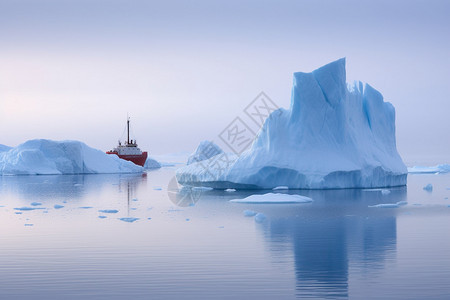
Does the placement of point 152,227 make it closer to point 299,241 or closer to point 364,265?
point 299,241

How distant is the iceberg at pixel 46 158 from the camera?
3866 centimetres

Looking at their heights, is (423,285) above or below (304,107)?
below

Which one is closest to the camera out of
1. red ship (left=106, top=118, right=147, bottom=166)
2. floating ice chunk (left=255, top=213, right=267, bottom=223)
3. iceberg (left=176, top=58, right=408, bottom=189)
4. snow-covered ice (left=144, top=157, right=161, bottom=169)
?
floating ice chunk (left=255, top=213, right=267, bottom=223)

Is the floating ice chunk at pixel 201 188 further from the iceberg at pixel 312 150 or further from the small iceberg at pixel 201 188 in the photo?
the iceberg at pixel 312 150

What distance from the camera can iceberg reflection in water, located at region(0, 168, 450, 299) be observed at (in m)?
6.95

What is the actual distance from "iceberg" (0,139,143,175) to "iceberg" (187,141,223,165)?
724 cm

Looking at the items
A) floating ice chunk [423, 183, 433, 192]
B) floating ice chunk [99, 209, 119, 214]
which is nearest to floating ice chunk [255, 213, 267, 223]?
floating ice chunk [99, 209, 119, 214]

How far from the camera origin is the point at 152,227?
1252 cm

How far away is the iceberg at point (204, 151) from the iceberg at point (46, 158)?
7239 mm

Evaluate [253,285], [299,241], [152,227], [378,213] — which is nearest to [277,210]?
[378,213]

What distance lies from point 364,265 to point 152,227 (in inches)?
213

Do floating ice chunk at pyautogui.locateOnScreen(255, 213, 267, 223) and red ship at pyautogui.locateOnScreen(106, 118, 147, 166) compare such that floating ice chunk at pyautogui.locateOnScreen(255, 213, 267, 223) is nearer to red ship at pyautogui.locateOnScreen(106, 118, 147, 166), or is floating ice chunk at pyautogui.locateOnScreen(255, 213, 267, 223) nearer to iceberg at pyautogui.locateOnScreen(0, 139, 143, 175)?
iceberg at pyautogui.locateOnScreen(0, 139, 143, 175)

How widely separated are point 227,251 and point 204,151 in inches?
1334

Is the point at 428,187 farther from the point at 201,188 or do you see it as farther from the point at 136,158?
the point at 136,158
